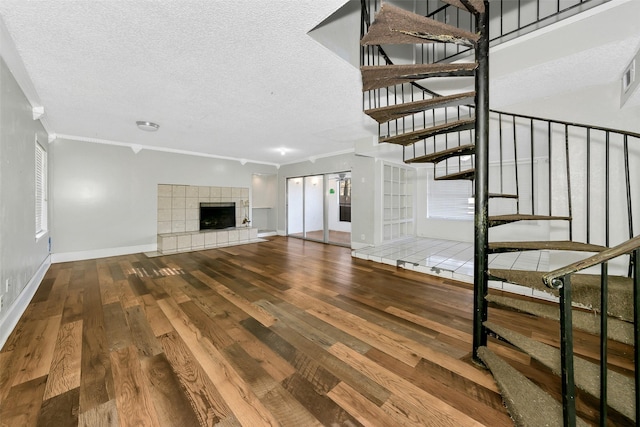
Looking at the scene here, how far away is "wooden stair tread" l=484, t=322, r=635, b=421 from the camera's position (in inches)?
44.6

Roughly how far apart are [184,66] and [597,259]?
10.5 feet

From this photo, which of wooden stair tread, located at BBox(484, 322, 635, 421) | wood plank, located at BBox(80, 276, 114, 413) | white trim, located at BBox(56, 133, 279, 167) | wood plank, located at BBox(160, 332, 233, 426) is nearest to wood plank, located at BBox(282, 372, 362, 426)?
wood plank, located at BBox(160, 332, 233, 426)

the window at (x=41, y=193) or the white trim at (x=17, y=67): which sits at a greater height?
the white trim at (x=17, y=67)

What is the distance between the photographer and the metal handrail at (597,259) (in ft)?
2.72

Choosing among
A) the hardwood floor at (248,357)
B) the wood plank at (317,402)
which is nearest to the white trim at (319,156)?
the hardwood floor at (248,357)

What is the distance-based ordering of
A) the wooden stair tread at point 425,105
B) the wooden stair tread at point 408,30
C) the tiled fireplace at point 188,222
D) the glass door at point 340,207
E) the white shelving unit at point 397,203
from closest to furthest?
1. the wooden stair tread at point 408,30
2. the wooden stair tread at point 425,105
3. the tiled fireplace at point 188,222
4. the white shelving unit at point 397,203
5. the glass door at point 340,207

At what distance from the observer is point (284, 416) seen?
52.2 inches

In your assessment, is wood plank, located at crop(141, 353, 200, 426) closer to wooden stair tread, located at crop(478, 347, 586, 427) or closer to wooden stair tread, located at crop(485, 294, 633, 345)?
wooden stair tread, located at crop(478, 347, 586, 427)

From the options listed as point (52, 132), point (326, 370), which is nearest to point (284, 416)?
point (326, 370)

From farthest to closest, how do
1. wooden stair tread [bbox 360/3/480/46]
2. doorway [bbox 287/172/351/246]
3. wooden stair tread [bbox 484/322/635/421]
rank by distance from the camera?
doorway [bbox 287/172/351/246] → wooden stair tread [bbox 360/3/480/46] → wooden stair tread [bbox 484/322/635/421]

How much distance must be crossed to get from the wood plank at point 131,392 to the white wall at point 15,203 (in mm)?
1163

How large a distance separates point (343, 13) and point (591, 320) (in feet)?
11.1

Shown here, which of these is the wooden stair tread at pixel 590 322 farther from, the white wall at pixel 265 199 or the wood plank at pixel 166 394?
the white wall at pixel 265 199

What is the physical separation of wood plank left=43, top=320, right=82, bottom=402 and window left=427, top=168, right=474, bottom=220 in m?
7.20
